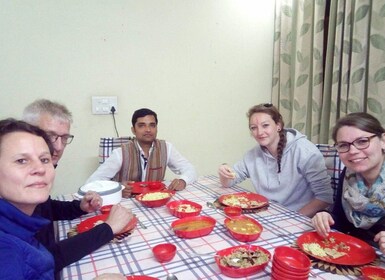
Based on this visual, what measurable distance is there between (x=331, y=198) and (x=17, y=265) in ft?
5.07

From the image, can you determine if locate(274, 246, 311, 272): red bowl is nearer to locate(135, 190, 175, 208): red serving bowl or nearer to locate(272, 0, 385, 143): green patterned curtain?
locate(135, 190, 175, 208): red serving bowl

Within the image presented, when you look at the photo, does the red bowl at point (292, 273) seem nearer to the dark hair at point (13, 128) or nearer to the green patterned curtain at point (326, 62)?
the dark hair at point (13, 128)

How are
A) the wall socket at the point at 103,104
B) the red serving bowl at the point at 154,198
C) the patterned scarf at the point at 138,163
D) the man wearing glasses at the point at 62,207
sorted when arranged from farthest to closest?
the wall socket at the point at 103,104 → the patterned scarf at the point at 138,163 → the red serving bowl at the point at 154,198 → the man wearing glasses at the point at 62,207

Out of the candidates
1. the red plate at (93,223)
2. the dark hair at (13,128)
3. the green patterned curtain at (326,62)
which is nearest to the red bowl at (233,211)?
the red plate at (93,223)

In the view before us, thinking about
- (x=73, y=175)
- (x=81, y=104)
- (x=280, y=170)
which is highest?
(x=81, y=104)

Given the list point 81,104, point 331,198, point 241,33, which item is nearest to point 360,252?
point 331,198

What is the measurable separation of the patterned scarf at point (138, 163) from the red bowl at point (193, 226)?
0.94 metres

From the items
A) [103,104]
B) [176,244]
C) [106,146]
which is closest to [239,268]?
[176,244]

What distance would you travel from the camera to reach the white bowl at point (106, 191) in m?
1.44

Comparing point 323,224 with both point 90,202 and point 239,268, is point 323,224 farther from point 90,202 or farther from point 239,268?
point 90,202

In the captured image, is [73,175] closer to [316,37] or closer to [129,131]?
[129,131]

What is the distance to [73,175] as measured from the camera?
2.39 meters

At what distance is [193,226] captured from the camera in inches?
46.2

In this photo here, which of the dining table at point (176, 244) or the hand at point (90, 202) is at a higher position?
the hand at point (90, 202)
